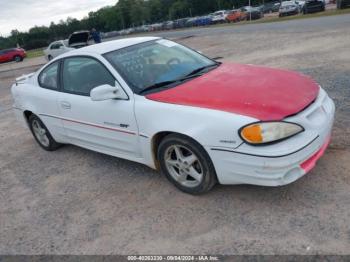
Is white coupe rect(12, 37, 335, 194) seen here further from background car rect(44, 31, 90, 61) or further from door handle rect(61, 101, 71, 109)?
background car rect(44, 31, 90, 61)

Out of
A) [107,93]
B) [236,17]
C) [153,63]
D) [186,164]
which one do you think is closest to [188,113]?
[186,164]

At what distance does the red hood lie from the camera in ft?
10.8

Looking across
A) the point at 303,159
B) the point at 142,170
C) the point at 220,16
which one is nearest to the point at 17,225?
the point at 142,170

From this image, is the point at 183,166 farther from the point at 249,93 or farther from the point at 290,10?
the point at 290,10

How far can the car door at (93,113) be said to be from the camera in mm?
4031

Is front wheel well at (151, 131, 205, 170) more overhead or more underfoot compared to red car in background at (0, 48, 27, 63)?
more overhead

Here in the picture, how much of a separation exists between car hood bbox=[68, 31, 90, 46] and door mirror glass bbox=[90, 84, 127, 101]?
59.1ft

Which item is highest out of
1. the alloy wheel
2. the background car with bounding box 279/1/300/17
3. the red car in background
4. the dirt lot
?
the alloy wheel

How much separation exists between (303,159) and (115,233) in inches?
70.3

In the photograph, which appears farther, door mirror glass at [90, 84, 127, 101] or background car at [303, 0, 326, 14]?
background car at [303, 0, 326, 14]

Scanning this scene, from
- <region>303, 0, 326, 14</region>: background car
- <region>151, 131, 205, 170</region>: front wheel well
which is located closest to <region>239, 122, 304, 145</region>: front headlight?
<region>151, 131, 205, 170</region>: front wheel well

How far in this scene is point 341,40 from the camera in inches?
453

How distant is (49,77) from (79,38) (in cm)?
1702

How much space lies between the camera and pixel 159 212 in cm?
367
